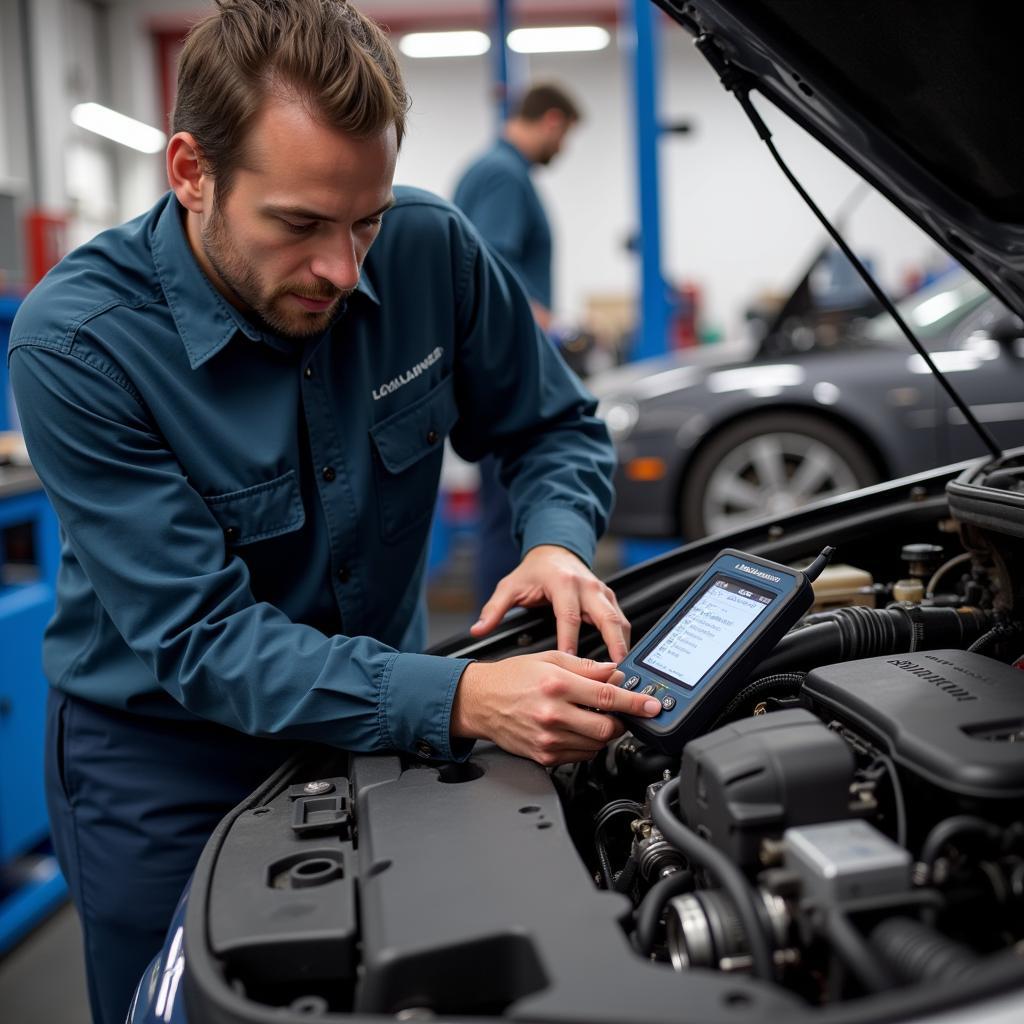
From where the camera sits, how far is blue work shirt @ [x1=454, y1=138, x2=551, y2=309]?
3.66 metres

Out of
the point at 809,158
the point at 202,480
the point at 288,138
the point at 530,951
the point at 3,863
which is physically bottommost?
the point at 3,863

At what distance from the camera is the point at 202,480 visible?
121 centimetres

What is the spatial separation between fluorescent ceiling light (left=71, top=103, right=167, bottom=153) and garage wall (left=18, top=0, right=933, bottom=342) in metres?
0.45

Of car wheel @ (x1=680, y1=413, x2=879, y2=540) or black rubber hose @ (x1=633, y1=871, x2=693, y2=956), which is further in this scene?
car wheel @ (x1=680, y1=413, x2=879, y2=540)

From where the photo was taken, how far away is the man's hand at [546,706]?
1010 millimetres

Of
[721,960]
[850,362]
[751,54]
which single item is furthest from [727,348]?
[721,960]

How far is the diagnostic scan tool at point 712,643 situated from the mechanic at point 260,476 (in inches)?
1.6

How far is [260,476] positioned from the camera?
1.24 m

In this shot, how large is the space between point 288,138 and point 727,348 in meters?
3.87

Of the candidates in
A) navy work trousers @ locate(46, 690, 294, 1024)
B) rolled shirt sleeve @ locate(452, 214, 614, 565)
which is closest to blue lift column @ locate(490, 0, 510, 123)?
rolled shirt sleeve @ locate(452, 214, 614, 565)

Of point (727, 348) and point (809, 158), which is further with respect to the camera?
point (809, 158)

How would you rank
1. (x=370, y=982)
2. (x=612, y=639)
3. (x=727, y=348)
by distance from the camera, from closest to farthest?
(x=370, y=982) → (x=612, y=639) → (x=727, y=348)

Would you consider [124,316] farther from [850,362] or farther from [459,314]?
[850,362]

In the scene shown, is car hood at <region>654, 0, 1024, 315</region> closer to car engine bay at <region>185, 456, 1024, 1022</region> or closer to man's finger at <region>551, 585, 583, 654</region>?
car engine bay at <region>185, 456, 1024, 1022</region>
